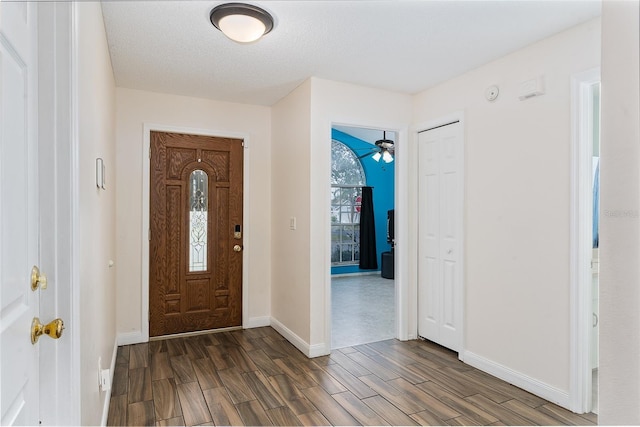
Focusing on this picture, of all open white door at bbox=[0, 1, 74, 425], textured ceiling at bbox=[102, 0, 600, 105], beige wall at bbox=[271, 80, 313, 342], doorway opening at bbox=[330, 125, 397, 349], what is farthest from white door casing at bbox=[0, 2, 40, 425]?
doorway opening at bbox=[330, 125, 397, 349]

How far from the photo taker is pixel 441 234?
140 inches

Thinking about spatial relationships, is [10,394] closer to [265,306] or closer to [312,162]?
[312,162]

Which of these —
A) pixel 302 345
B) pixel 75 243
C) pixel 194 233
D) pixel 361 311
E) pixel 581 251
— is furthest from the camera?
pixel 361 311

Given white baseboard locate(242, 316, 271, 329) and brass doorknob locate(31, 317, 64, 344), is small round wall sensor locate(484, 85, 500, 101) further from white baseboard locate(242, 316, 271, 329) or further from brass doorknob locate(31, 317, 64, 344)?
white baseboard locate(242, 316, 271, 329)

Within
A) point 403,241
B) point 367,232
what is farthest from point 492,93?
point 367,232

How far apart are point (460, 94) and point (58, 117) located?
3.07 m

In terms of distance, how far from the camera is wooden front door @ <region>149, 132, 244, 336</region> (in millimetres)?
3834

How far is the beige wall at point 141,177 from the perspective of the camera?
12.0ft

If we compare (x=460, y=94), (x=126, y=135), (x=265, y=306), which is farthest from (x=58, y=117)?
(x=265, y=306)

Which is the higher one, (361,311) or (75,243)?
(75,243)

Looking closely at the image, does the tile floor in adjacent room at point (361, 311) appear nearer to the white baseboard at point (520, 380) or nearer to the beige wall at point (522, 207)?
the white baseboard at point (520, 380)

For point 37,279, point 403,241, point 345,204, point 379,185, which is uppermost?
point 379,185

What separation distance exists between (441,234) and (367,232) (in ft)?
14.0

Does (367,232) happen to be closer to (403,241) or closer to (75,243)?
(403,241)
